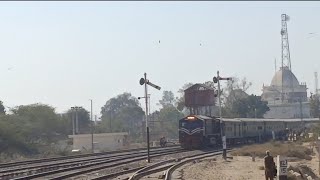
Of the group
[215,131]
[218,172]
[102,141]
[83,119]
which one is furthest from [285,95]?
[218,172]

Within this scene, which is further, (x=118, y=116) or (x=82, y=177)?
(x=118, y=116)

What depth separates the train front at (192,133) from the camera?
52.2 meters

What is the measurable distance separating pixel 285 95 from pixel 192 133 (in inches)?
4386

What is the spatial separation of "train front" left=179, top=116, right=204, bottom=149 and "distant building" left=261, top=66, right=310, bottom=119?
94.9 metres

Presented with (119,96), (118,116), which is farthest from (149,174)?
(119,96)

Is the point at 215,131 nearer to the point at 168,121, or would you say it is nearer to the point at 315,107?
the point at 168,121

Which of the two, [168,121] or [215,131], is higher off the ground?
[168,121]

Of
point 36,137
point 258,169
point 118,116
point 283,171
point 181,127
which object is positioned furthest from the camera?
point 118,116

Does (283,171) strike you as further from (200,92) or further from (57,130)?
(57,130)

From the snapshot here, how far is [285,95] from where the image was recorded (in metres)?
159

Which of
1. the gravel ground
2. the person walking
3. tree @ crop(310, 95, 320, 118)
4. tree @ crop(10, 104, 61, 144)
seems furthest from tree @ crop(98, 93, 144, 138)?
the person walking

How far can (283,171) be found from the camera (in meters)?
19.2

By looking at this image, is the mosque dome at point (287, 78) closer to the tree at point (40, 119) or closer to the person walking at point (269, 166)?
the tree at point (40, 119)

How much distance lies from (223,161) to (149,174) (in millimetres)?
11233
